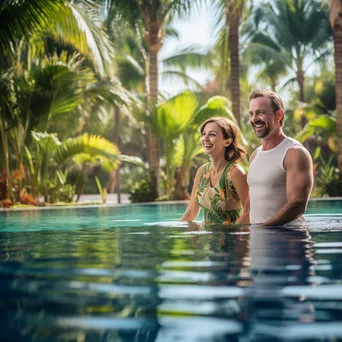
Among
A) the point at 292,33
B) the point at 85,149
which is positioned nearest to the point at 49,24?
the point at 85,149

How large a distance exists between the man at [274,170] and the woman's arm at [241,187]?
257 mm

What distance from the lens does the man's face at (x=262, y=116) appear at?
5004mm

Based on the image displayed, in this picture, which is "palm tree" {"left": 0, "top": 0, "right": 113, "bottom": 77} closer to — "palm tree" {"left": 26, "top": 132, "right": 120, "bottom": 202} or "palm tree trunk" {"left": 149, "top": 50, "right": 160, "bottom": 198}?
"palm tree" {"left": 26, "top": 132, "right": 120, "bottom": 202}

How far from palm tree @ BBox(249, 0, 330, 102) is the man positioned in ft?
85.2

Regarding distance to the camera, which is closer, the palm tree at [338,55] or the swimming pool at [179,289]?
the swimming pool at [179,289]

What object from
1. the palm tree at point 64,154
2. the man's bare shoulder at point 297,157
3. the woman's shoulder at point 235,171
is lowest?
the woman's shoulder at point 235,171

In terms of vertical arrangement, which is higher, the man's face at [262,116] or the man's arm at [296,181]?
the man's face at [262,116]

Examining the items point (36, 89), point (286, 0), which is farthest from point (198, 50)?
point (36, 89)

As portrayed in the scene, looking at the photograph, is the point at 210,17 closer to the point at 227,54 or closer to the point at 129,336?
the point at 227,54

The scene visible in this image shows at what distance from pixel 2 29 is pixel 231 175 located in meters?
9.86

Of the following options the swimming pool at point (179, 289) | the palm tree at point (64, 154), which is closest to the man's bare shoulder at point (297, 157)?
the swimming pool at point (179, 289)

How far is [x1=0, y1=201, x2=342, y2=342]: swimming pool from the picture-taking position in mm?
2240

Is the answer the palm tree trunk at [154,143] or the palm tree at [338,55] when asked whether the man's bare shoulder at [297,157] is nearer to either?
the palm tree at [338,55]

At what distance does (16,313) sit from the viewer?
251 centimetres
